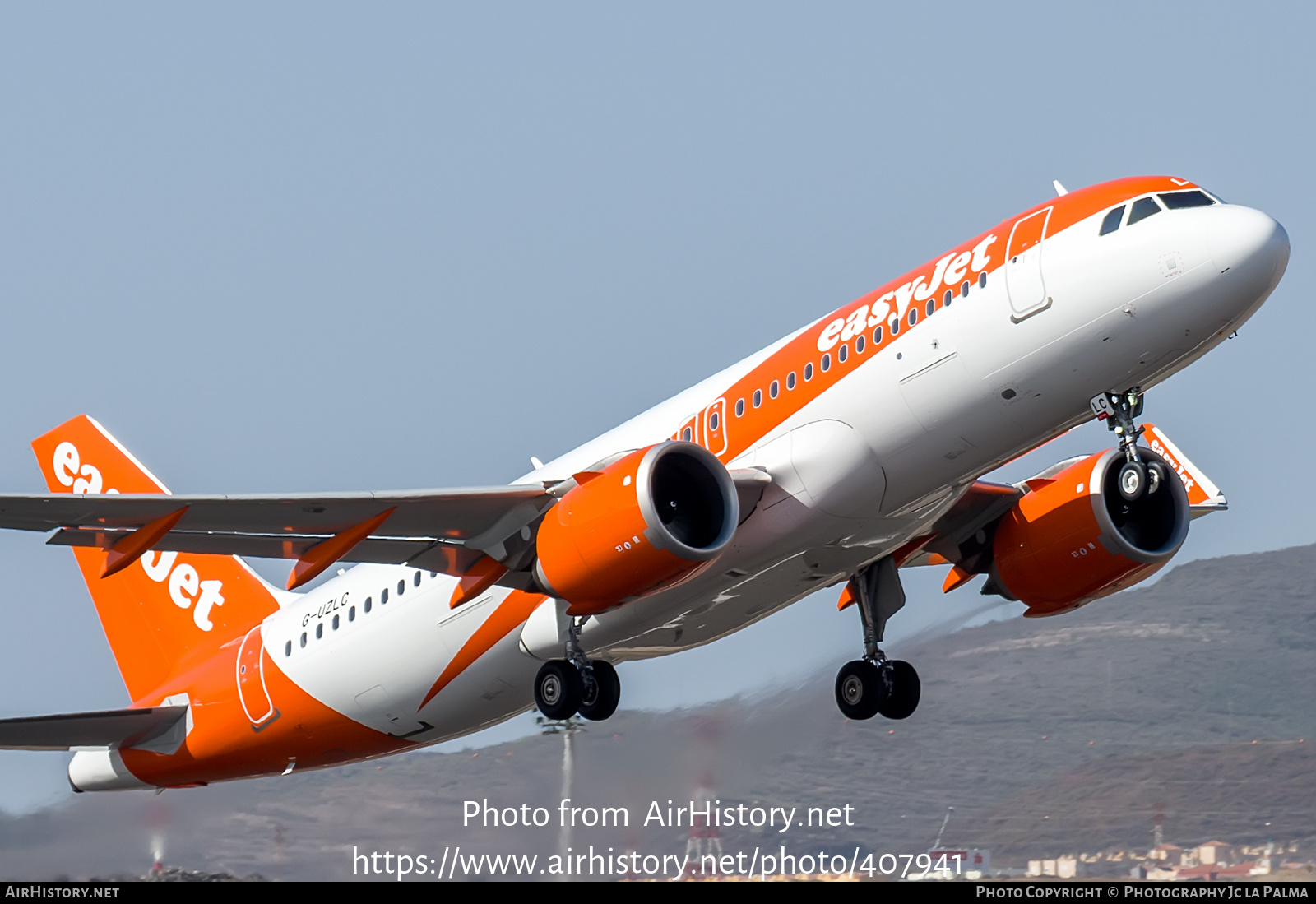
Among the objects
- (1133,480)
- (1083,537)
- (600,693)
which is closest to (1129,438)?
(1133,480)

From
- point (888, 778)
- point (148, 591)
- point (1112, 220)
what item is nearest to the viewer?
point (1112, 220)

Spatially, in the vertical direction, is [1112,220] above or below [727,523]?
above

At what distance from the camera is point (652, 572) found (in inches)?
813

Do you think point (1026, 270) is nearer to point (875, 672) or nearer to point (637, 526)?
point (637, 526)

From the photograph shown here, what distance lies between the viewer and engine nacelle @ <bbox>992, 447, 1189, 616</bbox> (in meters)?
24.0

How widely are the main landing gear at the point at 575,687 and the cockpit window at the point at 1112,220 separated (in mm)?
8844

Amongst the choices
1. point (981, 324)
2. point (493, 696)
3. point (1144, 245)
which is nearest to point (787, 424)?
point (981, 324)

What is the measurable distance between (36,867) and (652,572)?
45.1 feet

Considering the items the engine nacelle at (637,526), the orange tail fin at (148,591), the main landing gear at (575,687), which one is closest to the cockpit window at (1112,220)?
the engine nacelle at (637,526)

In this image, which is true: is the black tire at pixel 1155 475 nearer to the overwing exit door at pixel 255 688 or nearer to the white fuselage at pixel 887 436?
the white fuselage at pixel 887 436

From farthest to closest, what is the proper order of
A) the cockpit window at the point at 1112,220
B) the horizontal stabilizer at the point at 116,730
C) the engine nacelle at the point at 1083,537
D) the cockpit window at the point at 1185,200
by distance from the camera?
the horizontal stabilizer at the point at 116,730
the engine nacelle at the point at 1083,537
the cockpit window at the point at 1112,220
the cockpit window at the point at 1185,200

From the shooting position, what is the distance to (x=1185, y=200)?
19344mm

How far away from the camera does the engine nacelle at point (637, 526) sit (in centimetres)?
2047

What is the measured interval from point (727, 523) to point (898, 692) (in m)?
7.12
